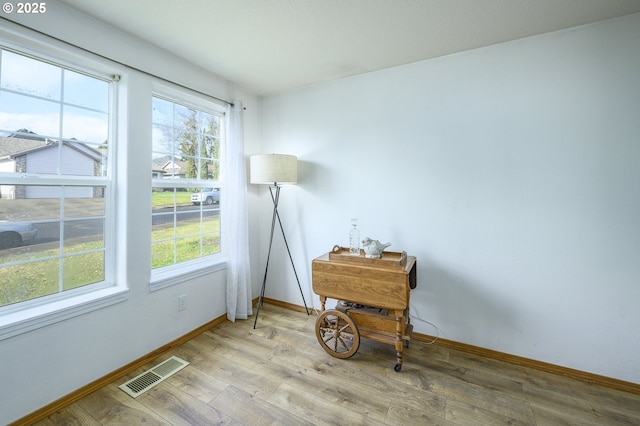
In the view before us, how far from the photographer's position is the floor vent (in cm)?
180

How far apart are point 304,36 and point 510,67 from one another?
1611 mm

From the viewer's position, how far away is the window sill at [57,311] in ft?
4.87

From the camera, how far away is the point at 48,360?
5.28ft

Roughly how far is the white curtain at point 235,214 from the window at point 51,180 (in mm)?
980

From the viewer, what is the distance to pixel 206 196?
9.05ft

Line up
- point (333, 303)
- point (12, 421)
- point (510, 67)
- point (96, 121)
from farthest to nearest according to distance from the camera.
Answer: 1. point (333, 303)
2. point (510, 67)
3. point (96, 121)
4. point (12, 421)

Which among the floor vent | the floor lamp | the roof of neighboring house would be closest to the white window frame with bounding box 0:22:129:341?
the roof of neighboring house

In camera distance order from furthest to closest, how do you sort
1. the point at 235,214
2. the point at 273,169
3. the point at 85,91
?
the point at 235,214 → the point at 273,169 → the point at 85,91

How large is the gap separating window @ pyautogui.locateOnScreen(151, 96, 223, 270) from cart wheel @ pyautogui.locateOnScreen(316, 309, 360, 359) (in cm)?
142

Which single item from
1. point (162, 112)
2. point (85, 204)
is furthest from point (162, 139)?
point (85, 204)

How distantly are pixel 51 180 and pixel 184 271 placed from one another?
113 centimetres

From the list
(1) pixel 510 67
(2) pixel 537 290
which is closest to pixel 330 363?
(2) pixel 537 290

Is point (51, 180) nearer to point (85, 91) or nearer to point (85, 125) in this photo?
point (85, 125)

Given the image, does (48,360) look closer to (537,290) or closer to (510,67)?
(537,290)
